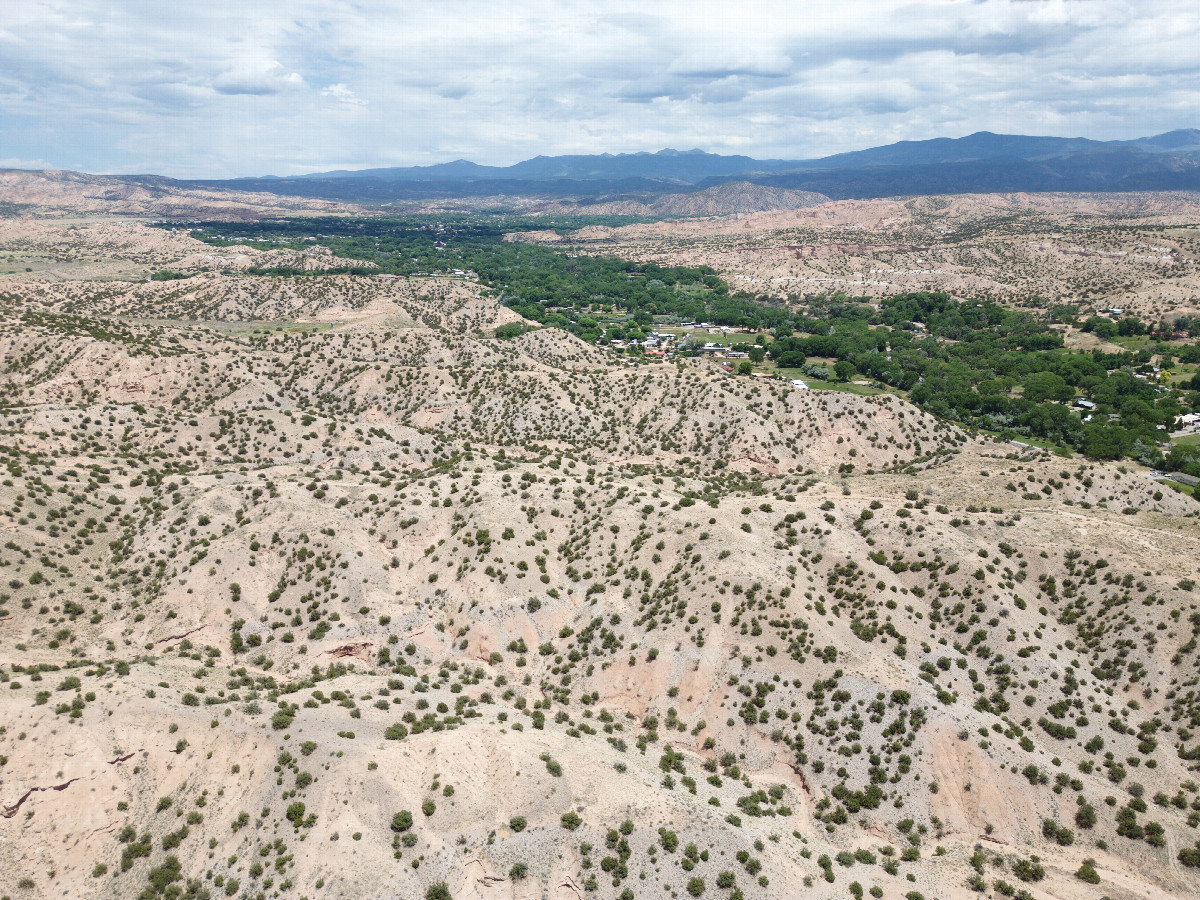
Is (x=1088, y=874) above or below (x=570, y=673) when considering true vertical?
below

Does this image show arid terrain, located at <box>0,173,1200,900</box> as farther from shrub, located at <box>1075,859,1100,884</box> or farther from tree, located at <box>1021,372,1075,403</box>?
tree, located at <box>1021,372,1075,403</box>

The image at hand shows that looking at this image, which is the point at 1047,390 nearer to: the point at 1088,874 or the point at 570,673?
the point at 1088,874

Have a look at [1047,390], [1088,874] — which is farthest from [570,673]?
[1047,390]

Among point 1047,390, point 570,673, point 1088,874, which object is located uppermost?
point 1047,390

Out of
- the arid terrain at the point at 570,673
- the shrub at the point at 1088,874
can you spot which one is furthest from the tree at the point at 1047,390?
the shrub at the point at 1088,874

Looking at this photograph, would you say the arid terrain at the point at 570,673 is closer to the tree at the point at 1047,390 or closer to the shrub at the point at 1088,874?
the shrub at the point at 1088,874

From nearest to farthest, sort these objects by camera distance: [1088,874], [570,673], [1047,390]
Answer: [1088,874] → [570,673] → [1047,390]

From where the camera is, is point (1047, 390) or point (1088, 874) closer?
point (1088, 874)

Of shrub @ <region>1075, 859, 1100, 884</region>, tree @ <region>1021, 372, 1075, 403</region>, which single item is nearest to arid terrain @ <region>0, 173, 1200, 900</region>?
shrub @ <region>1075, 859, 1100, 884</region>

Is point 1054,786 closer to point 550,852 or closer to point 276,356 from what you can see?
point 550,852
